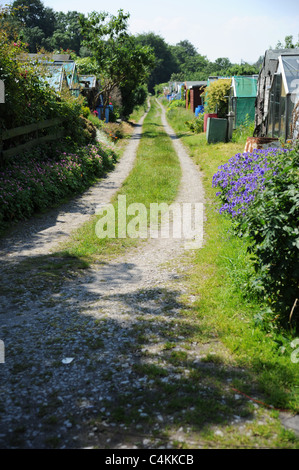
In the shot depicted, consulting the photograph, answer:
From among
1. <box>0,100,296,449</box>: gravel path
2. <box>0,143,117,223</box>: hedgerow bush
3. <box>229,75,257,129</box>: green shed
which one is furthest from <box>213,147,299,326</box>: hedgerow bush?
<box>229,75,257,129</box>: green shed

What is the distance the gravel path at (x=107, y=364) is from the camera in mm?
2957

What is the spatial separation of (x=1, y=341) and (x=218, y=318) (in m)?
2.38

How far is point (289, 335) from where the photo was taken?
4.16 metres

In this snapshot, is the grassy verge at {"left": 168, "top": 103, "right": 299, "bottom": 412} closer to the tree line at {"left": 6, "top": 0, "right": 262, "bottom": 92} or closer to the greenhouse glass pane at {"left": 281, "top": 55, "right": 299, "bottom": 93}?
the greenhouse glass pane at {"left": 281, "top": 55, "right": 299, "bottom": 93}

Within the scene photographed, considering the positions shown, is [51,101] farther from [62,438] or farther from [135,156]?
[62,438]

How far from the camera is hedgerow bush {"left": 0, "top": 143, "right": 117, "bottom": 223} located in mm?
8836

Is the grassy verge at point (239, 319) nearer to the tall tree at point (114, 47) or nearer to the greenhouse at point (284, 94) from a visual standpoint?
the greenhouse at point (284, 94)

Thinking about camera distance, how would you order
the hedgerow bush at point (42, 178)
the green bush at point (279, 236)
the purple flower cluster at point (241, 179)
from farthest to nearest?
the hedgerow bush at point (42, 178), the purple flower cluster at point (241, 179), the green bush at point (279, 236)

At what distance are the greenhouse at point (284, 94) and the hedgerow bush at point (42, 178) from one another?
22.6 feet

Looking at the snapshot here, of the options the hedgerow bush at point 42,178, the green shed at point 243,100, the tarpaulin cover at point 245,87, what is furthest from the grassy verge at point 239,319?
the tarpaulin cover at point 245,87

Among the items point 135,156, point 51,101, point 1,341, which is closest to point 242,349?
point 1,341

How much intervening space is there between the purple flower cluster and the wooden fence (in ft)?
17.2

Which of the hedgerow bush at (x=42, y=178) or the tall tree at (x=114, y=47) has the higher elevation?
the tall tree at (x=114, y=47)

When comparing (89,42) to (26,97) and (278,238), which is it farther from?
(278,238)
